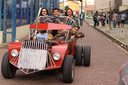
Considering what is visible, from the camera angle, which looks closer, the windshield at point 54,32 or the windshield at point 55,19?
the windshield at point 54,32

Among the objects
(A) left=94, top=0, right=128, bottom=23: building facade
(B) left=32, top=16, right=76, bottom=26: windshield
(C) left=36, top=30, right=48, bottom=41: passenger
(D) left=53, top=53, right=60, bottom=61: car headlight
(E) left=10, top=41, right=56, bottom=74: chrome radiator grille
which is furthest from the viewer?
(A) left=94, top=0, right=128, bottom=23: building facade

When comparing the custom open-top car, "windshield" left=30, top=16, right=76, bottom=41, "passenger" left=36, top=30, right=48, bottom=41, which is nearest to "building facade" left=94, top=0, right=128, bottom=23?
"windshield" left=30, top=16, right=76, bottom=41

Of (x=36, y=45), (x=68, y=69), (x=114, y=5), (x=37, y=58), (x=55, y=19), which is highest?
(x=114, y=5)

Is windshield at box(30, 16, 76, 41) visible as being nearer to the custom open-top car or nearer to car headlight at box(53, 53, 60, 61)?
the custom open-top car

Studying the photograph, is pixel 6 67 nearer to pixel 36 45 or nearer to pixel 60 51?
pixel 36 45

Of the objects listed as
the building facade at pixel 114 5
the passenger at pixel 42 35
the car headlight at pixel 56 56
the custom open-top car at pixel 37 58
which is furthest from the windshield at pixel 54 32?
the building facade at pixel 114 5

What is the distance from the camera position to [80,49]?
25.7ft

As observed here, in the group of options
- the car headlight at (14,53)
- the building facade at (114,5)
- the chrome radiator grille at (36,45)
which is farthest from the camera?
the building facade at (114,5)

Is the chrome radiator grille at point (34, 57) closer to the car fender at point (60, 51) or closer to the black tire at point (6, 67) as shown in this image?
the car fender at point (60, 51)

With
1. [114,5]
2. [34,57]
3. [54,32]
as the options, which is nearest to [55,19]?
[54,32]

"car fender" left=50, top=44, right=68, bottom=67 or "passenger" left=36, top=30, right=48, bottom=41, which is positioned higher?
"passenger" left=36, top=30, right=48, bottom=41

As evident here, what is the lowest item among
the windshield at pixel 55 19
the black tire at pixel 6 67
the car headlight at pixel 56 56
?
the black tire at pixel 6 67

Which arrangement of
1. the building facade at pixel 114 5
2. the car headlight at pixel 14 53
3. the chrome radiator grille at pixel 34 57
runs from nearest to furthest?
the chrome radiator grille at pixel 34 57 → the car headlight at pixel 14 53 → the building facade at pixel 114 5

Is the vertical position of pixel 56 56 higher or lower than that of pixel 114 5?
lower
